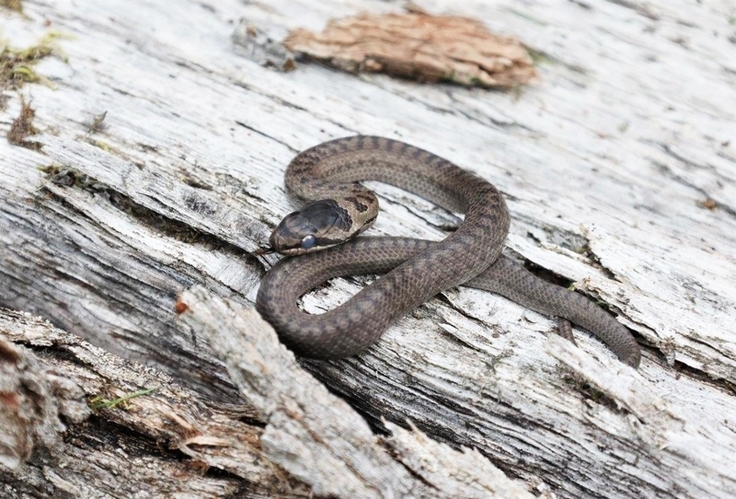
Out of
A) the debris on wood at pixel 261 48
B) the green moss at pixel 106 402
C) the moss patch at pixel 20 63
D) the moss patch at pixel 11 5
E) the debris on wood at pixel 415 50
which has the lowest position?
the green moss at pixel 106 402

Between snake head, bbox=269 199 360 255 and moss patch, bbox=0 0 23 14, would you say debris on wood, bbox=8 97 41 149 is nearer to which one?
moss patch, bbox=0 0 23 14

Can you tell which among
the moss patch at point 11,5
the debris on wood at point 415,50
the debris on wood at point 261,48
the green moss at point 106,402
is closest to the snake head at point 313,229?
the green moss at point 106,402

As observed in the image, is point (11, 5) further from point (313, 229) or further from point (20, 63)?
point (313, 229)

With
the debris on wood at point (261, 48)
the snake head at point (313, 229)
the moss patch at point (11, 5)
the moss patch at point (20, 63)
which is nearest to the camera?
the snake head at point (313, 229)

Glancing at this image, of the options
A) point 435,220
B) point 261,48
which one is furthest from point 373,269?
point 261,48

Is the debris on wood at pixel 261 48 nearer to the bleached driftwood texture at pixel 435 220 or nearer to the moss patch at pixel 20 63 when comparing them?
the bleached driftwood texture at pixel 435 220

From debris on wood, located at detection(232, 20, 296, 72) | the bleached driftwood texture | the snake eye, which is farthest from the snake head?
debris on wood, located at detection(232, 20, 296, 72)

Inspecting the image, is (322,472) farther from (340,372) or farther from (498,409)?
(498,409)
